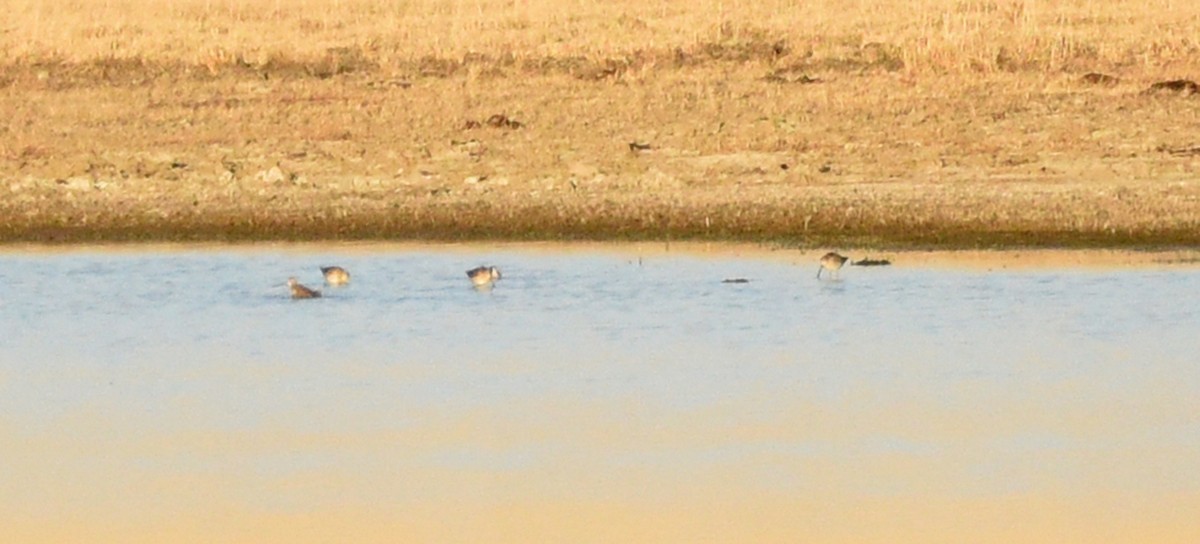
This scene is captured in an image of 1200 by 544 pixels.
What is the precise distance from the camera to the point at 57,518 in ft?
21.6

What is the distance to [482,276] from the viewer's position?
10.9m

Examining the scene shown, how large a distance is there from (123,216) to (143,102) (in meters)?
3.25

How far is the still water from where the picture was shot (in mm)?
6586

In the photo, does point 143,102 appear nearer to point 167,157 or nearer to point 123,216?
point 167,157

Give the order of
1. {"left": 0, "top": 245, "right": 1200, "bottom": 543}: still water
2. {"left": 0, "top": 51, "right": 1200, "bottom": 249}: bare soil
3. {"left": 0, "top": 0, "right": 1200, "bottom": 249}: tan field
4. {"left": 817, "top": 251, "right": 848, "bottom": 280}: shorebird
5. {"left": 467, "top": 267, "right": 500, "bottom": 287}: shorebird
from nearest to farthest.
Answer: {"left": 0, "top": 245, "right": 1200, "bottom": 543}: still water < {"left": 467, "top": 267, "right": 500, "bottom": 287}: shorebird < {"left": 817, "top": 251, "right": 848, "bottom": 280}: shorebird < {"left": 0, "top": 51, "right": 1200, "bottom": 249}: bare soil < {"left": 0, "top": 0, "right": 1200, "bottom": 249}: tan field

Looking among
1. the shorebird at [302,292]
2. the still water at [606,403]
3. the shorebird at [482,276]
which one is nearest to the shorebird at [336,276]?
the still water at [606,403]

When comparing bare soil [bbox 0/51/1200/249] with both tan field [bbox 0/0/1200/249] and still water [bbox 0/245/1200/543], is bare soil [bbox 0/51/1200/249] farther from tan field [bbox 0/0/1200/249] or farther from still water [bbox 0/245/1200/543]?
still water [bbox 0/245/1200/543]

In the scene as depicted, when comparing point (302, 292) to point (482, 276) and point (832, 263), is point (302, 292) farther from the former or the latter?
point (832, 263)

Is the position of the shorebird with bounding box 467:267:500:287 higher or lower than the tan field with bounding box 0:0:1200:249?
lower

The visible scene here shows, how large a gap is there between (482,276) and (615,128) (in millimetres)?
4705

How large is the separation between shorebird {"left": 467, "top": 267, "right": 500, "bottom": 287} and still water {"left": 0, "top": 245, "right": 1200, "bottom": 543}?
0.07 metres

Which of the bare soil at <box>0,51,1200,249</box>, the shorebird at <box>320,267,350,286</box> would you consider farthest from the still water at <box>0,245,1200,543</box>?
the bare soil at <box>0,51,1200,249</box>

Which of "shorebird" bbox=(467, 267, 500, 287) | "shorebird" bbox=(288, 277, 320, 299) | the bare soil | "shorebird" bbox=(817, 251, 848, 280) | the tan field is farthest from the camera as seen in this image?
the tan field

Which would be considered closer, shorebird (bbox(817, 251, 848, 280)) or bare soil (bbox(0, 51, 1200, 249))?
shorebird (bbox(817, 251, 848, 280))
